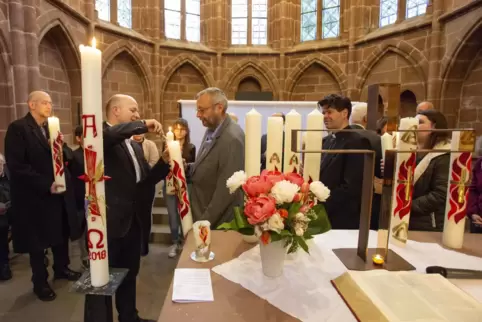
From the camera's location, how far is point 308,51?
842 centimetres

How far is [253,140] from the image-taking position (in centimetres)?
138

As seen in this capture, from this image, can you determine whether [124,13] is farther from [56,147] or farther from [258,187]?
[258,187]

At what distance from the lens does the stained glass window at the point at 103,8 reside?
7.00 m

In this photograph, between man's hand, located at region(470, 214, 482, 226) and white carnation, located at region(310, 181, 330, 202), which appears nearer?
white carnation, located at region(310, 181, 330, 202)

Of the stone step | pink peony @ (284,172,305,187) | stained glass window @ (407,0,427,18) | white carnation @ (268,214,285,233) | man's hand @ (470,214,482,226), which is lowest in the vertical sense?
the stone step

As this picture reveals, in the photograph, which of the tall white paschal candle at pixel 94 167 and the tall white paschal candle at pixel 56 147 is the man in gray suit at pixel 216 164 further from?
the tall white paschal candle at pixel 94 167

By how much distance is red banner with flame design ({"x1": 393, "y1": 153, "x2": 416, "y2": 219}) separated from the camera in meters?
1.34

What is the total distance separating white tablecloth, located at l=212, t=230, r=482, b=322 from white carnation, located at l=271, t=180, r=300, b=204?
0.28 m

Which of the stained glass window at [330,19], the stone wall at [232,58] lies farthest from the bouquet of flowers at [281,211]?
the stained glass window at [330,19]

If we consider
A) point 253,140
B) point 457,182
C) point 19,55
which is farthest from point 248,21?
point 457,182

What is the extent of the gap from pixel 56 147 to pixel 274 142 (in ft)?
5.39

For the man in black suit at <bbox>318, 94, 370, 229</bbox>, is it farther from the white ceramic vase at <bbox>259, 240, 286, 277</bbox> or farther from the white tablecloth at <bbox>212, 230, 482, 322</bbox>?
the white ceramic vase at <bbox>259, 240, 286, 277</bbox>

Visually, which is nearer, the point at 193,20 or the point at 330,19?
the point at 330,19

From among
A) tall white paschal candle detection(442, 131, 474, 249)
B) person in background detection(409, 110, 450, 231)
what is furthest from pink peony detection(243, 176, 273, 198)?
person in background detection(409, 110, 450, 231)
